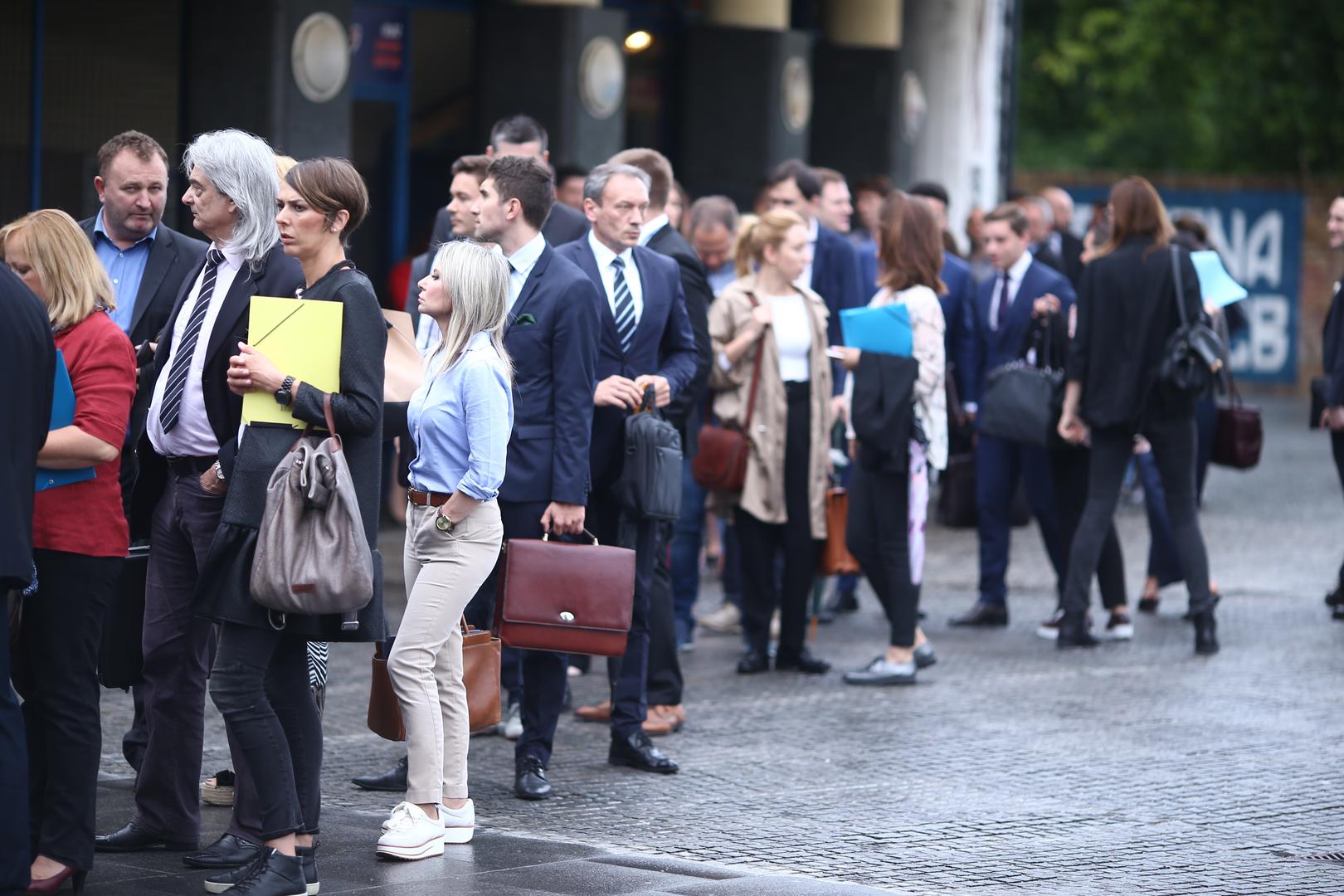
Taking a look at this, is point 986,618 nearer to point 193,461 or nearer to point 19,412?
point 193,461

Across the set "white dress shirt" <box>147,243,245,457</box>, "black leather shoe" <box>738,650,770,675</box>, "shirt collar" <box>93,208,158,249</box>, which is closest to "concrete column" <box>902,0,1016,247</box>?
"black leather shoe" <box>738,650,770,675</box>

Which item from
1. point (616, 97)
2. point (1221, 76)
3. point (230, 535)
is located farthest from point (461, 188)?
point (1221, 76)

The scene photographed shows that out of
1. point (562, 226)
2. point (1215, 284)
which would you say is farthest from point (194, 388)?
point (1215, 284)

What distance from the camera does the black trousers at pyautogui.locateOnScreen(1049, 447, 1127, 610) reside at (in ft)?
35.7

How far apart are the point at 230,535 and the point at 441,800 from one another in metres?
1.14

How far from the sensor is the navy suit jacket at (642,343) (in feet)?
24.6

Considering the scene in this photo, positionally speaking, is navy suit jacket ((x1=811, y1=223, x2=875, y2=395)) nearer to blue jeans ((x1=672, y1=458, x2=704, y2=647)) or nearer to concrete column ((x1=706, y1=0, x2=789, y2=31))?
blue jeans ((x1=672, y1=458, x2=704, y2=647))

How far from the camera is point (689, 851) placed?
20.5 feet

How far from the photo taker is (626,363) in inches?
302

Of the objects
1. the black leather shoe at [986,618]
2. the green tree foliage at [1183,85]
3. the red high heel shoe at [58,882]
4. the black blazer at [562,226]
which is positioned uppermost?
the green tree foliage at [1183,85]

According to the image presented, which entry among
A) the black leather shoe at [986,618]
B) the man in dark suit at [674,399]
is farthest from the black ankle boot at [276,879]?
the black leather shoe at [986,618]

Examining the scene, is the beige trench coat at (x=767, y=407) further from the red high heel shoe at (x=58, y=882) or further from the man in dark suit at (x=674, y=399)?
the red high heel shoe at (x=58, y=882)

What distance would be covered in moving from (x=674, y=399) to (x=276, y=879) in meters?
3.09

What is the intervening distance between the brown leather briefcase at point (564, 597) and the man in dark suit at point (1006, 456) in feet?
15.8
